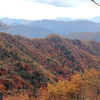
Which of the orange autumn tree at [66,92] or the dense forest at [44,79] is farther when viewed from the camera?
the dense forest at [44,79]

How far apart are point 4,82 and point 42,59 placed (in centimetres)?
3921

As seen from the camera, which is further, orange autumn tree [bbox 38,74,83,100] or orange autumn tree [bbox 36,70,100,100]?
orange autumn tree [bbox 38,74,83,100]

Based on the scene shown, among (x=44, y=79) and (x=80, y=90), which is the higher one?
(x=80, y=90)

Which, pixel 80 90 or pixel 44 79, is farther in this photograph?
pixel 44 79

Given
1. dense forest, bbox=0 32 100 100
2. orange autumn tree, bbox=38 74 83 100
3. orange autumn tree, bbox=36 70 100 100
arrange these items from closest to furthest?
orange autumn tree, bbox=36 70 100 100 → orange autumn tree, bbox=38 74 83 100 → dense forest, bbox=0 32 100 100

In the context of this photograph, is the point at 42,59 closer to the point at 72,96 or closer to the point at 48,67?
the point at 48,67

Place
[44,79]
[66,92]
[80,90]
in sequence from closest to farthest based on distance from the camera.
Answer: [66,92] → [80,90] → [44,79]

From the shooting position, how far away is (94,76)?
19203 mm

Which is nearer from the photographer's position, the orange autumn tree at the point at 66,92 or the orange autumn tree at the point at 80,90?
the orange autumn tree at the point at 80,90

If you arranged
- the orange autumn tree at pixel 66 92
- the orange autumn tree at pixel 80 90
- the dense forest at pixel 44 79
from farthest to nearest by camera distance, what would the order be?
the dense forest at pixel 44 79 → the orange autumn tree at pixel 66 92 → the orange autumn tree at pixel 80 90

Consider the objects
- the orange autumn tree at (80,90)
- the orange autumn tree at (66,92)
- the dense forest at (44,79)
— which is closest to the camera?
the orange autumn tree at (80,90)

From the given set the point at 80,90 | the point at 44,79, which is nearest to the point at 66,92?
the point at 80,90

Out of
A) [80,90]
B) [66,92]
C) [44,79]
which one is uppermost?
[66,92]

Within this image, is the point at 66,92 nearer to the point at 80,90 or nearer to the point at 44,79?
the point at 80,90
